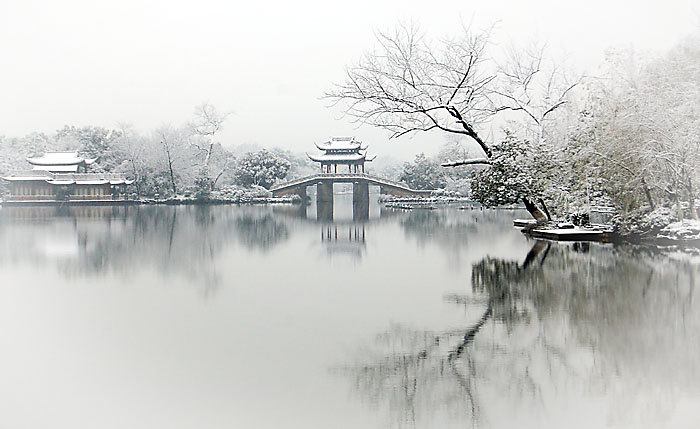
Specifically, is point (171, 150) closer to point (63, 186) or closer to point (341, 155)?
point (63, 186)

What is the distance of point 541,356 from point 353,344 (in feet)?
4.37

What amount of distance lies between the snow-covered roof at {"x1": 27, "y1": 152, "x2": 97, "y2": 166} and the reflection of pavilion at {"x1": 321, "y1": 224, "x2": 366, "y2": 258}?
28880mm

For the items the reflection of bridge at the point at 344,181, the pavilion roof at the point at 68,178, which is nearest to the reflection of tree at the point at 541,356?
the reflection of bridge at the point at 344,181

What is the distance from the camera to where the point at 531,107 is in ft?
49.5

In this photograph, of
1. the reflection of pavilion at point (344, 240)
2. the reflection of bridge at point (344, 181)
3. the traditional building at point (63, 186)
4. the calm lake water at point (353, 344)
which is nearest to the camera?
the calm lake water at point (353, 344)

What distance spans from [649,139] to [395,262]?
17.9 ft

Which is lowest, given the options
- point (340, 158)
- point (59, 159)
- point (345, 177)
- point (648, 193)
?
point (648, 193)

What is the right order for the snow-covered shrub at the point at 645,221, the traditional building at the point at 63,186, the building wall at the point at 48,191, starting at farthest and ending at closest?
1. the building wall at the point at 48,191
2. the traditional building at the point at 63,186
3. the snow-covered shrub at the point at 645,221

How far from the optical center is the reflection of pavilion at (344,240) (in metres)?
11.8

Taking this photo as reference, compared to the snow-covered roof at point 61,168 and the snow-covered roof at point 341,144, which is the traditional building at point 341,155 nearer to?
the snow-covered roof at point 341,144

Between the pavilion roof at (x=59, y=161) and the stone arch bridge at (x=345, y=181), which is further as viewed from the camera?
the pavilion roof at (x=59, y=161)

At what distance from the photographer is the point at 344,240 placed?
46.5 ft

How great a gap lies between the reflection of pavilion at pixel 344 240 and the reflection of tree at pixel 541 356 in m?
4.91

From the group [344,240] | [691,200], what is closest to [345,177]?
[344,240]
